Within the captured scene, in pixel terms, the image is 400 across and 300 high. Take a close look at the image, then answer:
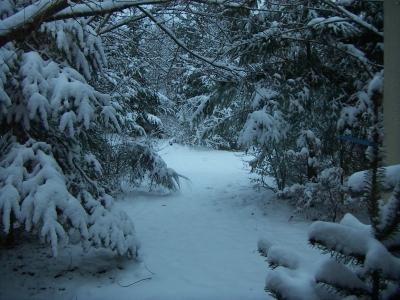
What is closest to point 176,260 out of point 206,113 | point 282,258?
point 282,258

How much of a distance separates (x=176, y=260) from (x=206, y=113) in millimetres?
3510

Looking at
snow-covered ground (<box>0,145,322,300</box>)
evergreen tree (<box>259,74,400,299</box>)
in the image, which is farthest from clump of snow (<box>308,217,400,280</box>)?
snow-covered ground (<box>0,145,322,300</box>)

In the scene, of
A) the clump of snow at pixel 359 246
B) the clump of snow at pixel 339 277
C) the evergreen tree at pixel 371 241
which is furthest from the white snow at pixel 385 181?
the clump of snow at pixel 339 277

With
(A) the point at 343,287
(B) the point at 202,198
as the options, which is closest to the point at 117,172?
(B) the point at 202,198

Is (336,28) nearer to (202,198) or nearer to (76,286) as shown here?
(202,198)

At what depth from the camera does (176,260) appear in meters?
3.71

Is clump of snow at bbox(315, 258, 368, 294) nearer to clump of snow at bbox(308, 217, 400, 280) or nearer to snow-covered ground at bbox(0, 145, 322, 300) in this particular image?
clump of snow at bbox(308, 217, 400, 280)

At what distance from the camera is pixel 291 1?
5.39m

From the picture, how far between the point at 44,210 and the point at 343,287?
248cm

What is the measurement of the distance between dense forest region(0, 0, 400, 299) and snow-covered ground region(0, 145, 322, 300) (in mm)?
326

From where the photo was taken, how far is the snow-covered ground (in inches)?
116

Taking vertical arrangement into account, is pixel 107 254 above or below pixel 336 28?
below

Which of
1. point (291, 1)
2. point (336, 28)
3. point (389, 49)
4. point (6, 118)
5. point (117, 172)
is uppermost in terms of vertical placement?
point (291, 1)

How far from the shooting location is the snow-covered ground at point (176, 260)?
2939 millimetres
